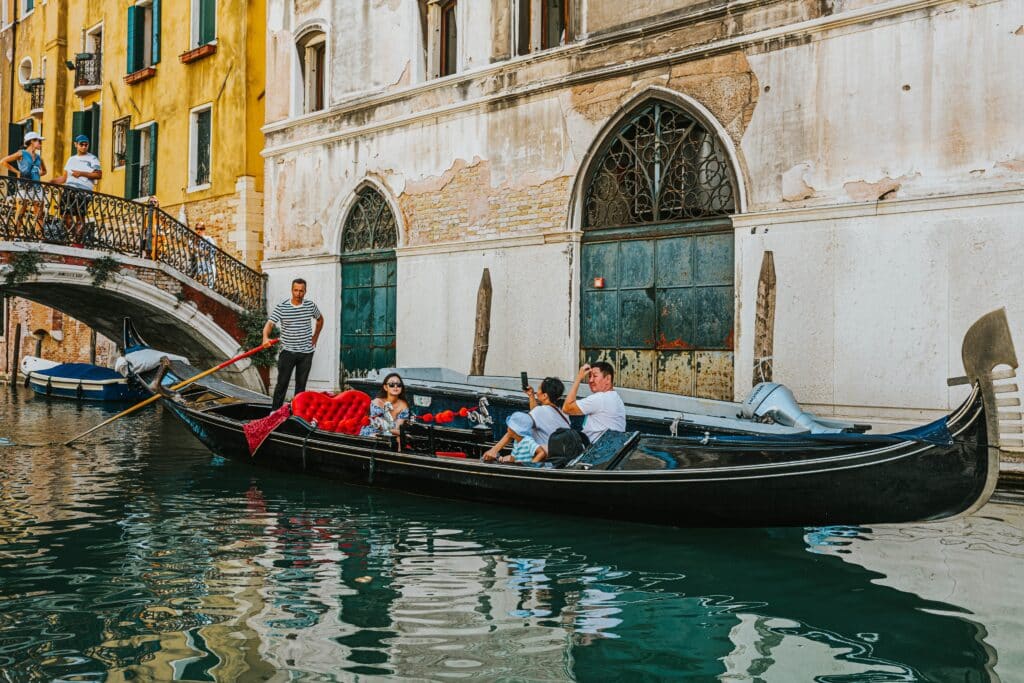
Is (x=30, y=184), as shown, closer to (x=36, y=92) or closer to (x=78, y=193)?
(x=78, y=193)

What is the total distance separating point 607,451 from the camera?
5578mm

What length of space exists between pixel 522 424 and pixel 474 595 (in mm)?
1975

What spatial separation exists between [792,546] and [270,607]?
275 centimetres

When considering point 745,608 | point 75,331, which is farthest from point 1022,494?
point 75,331

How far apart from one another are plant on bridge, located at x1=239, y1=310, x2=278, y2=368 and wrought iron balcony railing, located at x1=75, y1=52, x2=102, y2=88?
7306 millimetres

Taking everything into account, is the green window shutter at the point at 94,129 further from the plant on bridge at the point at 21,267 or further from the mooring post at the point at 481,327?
A: the mooring post at the point at 481,327

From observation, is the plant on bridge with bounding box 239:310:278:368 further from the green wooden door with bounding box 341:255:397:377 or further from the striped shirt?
the striped shirt

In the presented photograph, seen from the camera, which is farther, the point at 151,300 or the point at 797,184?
the point at 151,300

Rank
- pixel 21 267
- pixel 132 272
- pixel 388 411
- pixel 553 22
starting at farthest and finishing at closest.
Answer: pixel 132 272
pixel 21 267
pixel 553 22
pixel 388 411

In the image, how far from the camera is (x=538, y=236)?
33.5ft

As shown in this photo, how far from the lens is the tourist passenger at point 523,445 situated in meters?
5.97

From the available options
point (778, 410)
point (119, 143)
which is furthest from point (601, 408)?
point (119, 143)

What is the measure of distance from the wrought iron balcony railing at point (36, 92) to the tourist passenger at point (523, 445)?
17.7 m

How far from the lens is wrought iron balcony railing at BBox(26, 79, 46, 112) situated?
2023 centimetres
